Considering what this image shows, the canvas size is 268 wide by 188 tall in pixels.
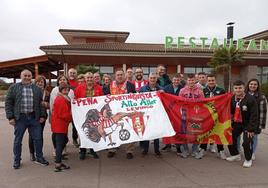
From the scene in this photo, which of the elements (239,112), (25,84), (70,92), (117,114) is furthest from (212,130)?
(25,84)

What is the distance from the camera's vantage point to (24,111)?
A: 5281 mm

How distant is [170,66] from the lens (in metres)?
27.2

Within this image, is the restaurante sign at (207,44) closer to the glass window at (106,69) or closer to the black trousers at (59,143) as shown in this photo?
the glass window at (106,69)

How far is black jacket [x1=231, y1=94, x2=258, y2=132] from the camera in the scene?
5.36 m

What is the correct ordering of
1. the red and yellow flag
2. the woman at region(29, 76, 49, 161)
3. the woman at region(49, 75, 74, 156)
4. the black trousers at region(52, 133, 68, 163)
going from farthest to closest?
the red and yellow flag < the woman at region(29, 76, 49, 161) < the woman at region(49, 75, 74, 156) < the black trousers at region(52, 133, 68, 163)

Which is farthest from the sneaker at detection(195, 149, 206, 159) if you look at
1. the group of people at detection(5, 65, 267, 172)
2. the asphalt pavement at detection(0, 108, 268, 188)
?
the asphalt pavement at detection(0, 108, 268, 188)

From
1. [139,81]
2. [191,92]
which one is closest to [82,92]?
[139,81]

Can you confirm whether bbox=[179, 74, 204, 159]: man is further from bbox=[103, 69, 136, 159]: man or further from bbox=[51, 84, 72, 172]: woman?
bbox=[51, 84, 72, 172]: woman

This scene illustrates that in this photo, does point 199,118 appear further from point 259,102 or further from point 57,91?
point 57,91

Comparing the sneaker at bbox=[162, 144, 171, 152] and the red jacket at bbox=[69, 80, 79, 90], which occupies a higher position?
the red jacket at bbox=[69, 80, 79, 90]

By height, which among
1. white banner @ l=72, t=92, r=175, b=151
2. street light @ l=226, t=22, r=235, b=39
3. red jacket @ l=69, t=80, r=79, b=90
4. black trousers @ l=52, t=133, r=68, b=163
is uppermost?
street light @ l=226, t=22, r=235, b=39

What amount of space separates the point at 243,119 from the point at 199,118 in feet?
2.95

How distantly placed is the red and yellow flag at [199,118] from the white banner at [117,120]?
0.45 meters

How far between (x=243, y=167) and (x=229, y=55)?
72.5 feet
